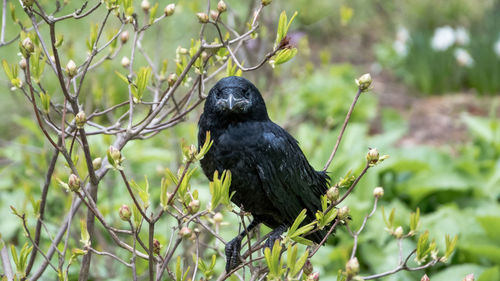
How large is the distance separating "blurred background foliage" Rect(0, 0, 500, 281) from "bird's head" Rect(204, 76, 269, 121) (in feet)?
3.83

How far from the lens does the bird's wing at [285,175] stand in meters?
1.86

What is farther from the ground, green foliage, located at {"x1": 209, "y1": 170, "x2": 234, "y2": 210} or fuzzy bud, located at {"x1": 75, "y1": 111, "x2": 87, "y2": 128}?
fuzzy bud, located at {"x1": 75, "y1": 111, "x2": 87, "y2": 128}

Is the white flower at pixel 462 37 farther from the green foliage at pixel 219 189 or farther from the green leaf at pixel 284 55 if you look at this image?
the green foliage at pixel 219 189

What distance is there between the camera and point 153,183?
462 cm

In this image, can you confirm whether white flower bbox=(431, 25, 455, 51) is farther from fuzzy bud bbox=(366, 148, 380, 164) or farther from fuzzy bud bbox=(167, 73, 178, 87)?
fuzzy bud bbox=(366, 148, 380, 164)

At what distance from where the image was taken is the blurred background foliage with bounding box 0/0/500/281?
3699mm

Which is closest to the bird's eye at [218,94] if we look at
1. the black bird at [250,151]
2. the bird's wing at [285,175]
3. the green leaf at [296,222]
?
the black bird at [250,151]

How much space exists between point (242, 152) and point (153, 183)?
9.50ft

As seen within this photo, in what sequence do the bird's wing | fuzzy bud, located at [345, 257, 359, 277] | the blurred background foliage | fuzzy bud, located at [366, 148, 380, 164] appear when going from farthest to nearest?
the blurred background foliage < the bird's wing < fuzzy bud, located at [366, 148, 380, 164] < fuzzy bud, located at [345, 257, 359, 277]

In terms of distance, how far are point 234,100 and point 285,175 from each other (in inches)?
12.6

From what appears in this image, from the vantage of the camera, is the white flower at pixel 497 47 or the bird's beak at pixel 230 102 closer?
the bird's beak at pixel 230 102

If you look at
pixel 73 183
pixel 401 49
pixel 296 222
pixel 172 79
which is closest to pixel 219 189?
pixel 296 222

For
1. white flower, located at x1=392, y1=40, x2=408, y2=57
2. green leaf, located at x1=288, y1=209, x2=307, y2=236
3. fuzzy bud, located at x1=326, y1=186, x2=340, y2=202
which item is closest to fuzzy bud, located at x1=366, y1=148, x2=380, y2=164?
fuzzy bud, located at x1=326, y1=186, x2=340, y2=202

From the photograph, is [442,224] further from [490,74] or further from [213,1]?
[490,74]
